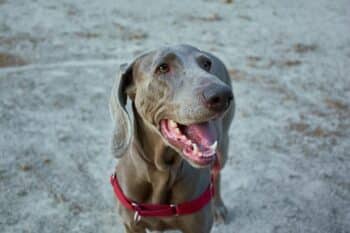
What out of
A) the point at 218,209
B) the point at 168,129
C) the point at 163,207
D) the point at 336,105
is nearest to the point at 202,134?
the point at 168,129

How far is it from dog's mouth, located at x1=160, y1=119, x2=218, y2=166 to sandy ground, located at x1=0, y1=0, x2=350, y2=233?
3.83 ft

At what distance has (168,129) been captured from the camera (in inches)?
90.2

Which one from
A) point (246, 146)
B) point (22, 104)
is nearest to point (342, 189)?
point (246, 146)

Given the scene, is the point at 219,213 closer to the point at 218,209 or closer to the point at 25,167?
the point at 218,209

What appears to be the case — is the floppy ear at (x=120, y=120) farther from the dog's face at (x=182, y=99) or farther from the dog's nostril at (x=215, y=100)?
the dog's nostril at (x=215, y=100)

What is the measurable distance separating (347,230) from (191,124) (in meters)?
1.59

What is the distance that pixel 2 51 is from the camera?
17.5 ft

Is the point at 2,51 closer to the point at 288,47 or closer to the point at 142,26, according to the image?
the point at 142,26

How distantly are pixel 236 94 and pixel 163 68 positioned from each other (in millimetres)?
2517

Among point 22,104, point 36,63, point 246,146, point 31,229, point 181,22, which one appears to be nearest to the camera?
point 31,229

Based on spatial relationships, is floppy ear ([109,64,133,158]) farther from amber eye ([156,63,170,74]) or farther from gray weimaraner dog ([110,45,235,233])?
amber eye ([156,63,170,74])

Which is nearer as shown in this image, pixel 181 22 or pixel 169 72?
pixel 169 72

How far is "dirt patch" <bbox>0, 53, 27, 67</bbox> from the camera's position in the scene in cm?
508

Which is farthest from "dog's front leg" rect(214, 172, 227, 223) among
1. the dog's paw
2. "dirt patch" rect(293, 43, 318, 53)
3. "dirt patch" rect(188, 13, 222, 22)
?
"dirt patch" rect(188, 13, 222, 22)
